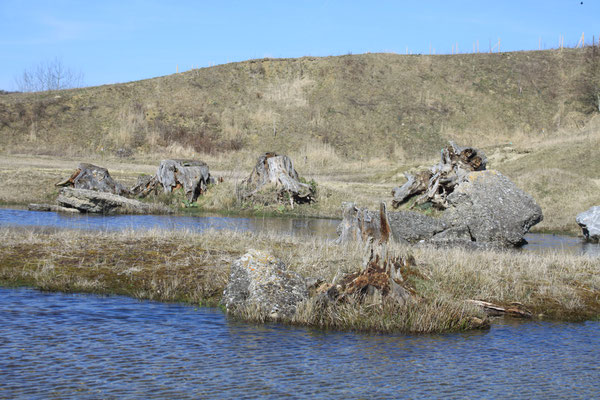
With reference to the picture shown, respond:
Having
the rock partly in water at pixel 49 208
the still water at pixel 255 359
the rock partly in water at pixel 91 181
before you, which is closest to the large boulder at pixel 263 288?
the still water at pixel 255 359


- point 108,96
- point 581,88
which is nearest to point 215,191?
point 108,96

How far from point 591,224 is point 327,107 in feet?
178

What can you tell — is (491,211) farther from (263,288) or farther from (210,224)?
(263,288)

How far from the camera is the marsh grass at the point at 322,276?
10555 mm

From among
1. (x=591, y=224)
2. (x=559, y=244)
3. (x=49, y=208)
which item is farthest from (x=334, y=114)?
(x=559, y=244)

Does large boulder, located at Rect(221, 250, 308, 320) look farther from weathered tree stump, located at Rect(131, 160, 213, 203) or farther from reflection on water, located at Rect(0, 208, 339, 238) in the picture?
weathered tree stump, located at Rect(131, 160, 213, 203)

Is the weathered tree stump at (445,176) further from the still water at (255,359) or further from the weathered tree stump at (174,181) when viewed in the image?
the still water at (255,359)

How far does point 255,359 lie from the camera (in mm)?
8562

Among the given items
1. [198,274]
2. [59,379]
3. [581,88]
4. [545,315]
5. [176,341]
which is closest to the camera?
[59,379]

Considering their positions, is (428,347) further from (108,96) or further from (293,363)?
(108,96)

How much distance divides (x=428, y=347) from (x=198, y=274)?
5315 millimetres

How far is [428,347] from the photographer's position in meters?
9.54

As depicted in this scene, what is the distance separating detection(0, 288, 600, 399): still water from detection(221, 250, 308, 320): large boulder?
0.38 metres

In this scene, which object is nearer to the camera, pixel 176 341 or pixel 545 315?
A: pixel 176 341
